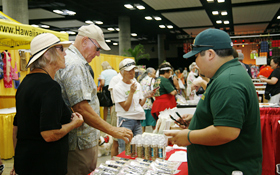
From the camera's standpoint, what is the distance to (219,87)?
4.28 feet

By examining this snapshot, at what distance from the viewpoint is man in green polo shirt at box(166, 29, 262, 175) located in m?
1.26

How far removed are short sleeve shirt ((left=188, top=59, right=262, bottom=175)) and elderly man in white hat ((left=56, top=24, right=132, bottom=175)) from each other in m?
0.84

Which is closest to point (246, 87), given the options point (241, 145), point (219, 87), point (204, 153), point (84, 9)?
point (219, 87)

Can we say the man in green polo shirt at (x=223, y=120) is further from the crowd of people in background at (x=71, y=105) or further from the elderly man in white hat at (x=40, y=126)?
the elderly man in white hat at (x=40, y=126)

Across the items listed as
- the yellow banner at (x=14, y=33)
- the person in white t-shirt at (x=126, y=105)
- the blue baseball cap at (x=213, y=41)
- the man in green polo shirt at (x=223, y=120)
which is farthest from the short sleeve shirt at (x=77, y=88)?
the yellow banner at (x=14, y=33)

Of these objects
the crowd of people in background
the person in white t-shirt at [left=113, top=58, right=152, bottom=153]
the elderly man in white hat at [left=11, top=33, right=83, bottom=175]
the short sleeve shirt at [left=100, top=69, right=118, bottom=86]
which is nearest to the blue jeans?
the person in white t-shirt at [left=113, top=58, right=152, bottom=153]

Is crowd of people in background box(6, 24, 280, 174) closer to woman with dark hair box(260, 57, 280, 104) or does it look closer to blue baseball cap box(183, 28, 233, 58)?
blue baseball cap box(183, 28, 233, 58)

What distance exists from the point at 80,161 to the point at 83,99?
53cm

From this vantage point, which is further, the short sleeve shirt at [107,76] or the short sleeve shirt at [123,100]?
the short sleeve shirt at [107,76]

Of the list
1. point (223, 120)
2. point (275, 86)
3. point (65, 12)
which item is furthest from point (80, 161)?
point (65, 12)

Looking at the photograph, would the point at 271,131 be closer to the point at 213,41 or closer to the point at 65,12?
the point at 213,41

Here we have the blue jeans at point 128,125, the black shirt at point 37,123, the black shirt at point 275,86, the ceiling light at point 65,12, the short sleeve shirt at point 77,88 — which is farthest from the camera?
the ceiling light at point 65,12

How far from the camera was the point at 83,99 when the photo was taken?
1886mm

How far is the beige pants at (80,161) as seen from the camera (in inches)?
79.4
